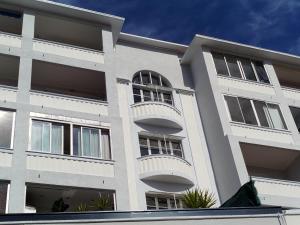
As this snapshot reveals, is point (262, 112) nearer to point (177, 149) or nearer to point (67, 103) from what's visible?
point (177, 149)

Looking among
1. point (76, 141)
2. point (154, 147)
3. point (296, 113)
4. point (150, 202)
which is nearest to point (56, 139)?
point (76, 141)

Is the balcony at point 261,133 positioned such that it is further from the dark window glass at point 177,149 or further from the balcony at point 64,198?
the balcony at point 64,198

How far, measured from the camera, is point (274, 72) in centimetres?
2800

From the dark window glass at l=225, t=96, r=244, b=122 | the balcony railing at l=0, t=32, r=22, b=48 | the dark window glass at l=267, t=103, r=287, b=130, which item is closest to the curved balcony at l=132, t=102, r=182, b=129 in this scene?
the dark window glass at l=225, t=96, r=244, b=122

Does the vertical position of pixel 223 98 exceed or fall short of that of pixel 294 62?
it falls short

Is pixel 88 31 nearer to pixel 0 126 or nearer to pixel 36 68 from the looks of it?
pixel 36 68

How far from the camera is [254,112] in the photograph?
82.4 feet

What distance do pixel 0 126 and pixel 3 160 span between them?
1.92 meters

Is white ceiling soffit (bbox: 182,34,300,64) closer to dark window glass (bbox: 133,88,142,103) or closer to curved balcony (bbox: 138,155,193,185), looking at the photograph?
dark window glass (bbox: 133,88,142,103)

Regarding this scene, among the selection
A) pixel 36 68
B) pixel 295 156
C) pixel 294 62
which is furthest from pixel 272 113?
pixel 36 68

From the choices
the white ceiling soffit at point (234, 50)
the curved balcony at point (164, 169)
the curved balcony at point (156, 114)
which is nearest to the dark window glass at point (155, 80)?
the white ceiling soffit at point (234, 50)

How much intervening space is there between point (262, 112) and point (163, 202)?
818cm

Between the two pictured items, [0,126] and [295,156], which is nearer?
[0,126]

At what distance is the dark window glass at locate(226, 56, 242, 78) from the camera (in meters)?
27.2
